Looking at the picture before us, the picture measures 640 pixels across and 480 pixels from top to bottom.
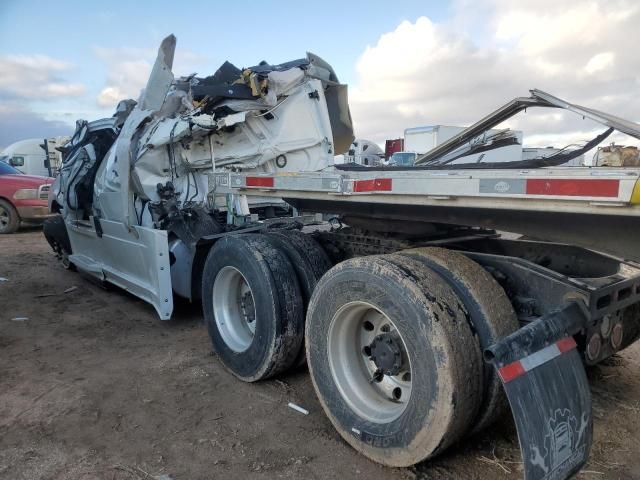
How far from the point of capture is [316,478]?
2.53m

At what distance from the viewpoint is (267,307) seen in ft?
10.9

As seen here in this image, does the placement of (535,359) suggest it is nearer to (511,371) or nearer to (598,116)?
(511,371)

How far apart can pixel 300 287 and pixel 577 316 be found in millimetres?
1801

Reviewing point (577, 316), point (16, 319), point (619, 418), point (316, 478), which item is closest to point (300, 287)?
point (316, 478)

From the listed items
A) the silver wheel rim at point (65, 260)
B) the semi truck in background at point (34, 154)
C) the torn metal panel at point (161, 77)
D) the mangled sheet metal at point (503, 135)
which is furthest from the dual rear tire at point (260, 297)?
the semi truck in background at point (34, 154)

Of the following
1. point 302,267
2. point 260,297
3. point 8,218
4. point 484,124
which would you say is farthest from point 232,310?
point 8,218

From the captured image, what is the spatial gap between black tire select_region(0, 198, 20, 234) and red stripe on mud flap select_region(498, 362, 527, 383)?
13.0 metres

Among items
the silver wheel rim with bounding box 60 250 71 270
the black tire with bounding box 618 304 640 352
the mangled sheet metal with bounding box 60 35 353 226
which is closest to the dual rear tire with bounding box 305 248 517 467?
the black tire with bounding box 618 304 640 352

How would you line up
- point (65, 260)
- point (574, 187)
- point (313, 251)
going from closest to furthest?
1. point (574, 187)
2. point (313, 251)
3. point (65, 260)

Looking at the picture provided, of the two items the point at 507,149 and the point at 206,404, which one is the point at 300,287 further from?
the point at 507,149

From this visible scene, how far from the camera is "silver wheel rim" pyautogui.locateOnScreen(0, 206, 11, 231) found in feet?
39.7

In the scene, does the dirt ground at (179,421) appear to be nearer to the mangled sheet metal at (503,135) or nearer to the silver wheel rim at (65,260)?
the mangled sheet metal at (503,135)

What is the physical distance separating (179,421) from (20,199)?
10.9 metres

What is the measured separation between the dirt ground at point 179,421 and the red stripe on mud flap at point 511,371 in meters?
0.86
